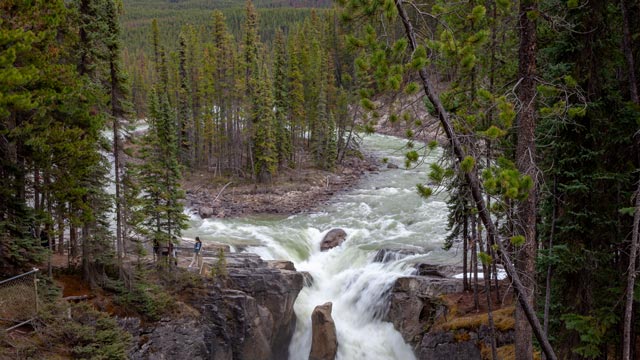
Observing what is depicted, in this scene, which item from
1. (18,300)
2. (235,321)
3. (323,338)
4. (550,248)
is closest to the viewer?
(550,248)

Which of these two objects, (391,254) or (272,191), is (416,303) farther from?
(272,191)

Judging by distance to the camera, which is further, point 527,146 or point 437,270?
point 437,270

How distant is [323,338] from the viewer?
21141mm

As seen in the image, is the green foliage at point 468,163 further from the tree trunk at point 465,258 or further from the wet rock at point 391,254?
the wet rock at point 391,254

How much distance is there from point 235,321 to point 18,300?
8515 mm

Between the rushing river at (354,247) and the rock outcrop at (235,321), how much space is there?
137 centimetres

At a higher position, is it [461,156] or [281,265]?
[461,156]

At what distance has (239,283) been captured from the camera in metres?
21.4

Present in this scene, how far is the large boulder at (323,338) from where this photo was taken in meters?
21.1

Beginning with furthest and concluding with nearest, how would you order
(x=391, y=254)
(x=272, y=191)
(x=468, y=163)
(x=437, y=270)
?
(x=272, y=191) < (x=391, y=254) < (x=437, y=270) < (x=468, y=163)

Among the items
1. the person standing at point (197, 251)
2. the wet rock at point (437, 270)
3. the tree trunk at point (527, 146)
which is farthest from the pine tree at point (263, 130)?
the tree trunk at point (527, 146)

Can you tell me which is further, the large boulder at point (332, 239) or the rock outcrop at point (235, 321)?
the large boulder at point (332, 239)

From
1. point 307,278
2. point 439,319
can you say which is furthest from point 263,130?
point 439,319

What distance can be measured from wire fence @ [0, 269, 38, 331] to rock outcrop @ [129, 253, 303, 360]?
3.68m
